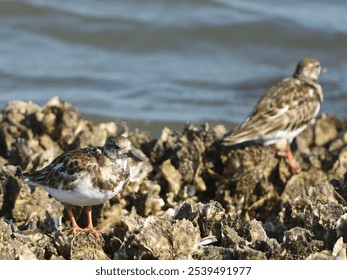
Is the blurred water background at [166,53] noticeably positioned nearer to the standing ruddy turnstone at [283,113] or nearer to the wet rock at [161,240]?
the standing ruddy turnstone at [283,113]

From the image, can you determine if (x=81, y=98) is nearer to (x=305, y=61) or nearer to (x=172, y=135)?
(x=305, y=61)

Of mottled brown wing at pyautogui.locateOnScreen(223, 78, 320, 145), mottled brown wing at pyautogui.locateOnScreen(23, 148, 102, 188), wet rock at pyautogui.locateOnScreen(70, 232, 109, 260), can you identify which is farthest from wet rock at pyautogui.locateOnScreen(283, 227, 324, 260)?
mottled brown wing at pyautogui.locateOnScreen(223, 78, 320, 145)

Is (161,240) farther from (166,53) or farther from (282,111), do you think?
(166,53)

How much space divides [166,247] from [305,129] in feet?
11.5

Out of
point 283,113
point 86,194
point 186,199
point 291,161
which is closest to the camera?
point 86,194

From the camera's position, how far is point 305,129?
290 inches

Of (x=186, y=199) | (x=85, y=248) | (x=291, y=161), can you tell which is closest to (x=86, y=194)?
(x=85, y=248)

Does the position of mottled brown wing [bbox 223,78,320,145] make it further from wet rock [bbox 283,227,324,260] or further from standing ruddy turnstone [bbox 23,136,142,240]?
wet rock [bbox 283,227,324,260]

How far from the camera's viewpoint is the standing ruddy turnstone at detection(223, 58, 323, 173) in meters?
7.35

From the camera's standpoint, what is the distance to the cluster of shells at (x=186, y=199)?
4.17m

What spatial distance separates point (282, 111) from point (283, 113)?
25 mm

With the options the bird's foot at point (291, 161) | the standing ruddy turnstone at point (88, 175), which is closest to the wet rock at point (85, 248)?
the standing ruddy turnstone at point (88, 175)

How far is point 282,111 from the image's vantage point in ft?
25.1

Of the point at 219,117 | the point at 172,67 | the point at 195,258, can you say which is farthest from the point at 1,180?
the point at 172,67
